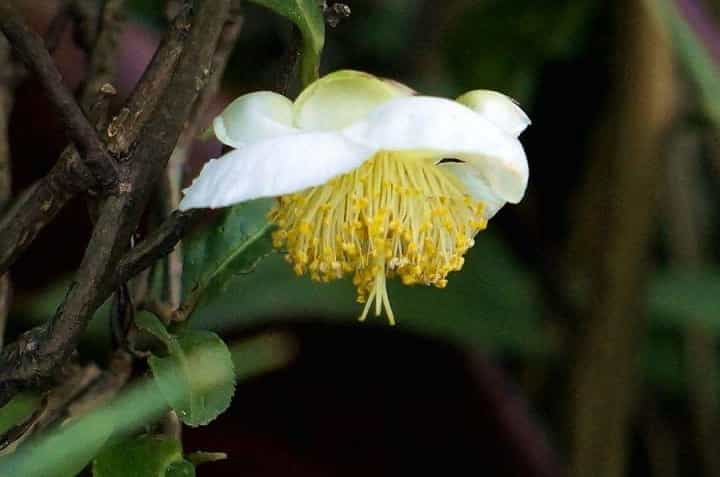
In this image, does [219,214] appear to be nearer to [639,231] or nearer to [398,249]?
[398,249]

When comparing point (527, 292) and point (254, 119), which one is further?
point (527, 292)

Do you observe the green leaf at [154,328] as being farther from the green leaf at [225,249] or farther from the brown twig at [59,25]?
the brown twig at [59,25]

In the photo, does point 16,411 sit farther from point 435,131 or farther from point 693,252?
point 693,252

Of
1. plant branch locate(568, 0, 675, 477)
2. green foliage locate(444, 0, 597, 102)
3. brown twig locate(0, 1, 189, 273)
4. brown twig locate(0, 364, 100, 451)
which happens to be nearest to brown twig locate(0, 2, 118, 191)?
brown twig locate(0, 1, 189, 273)

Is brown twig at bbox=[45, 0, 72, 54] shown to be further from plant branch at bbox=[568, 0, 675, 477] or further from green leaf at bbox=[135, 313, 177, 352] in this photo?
plant branch at bbox=[568, 0, 675, 477]

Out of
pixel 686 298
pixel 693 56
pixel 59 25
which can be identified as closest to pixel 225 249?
pixel 59 25
